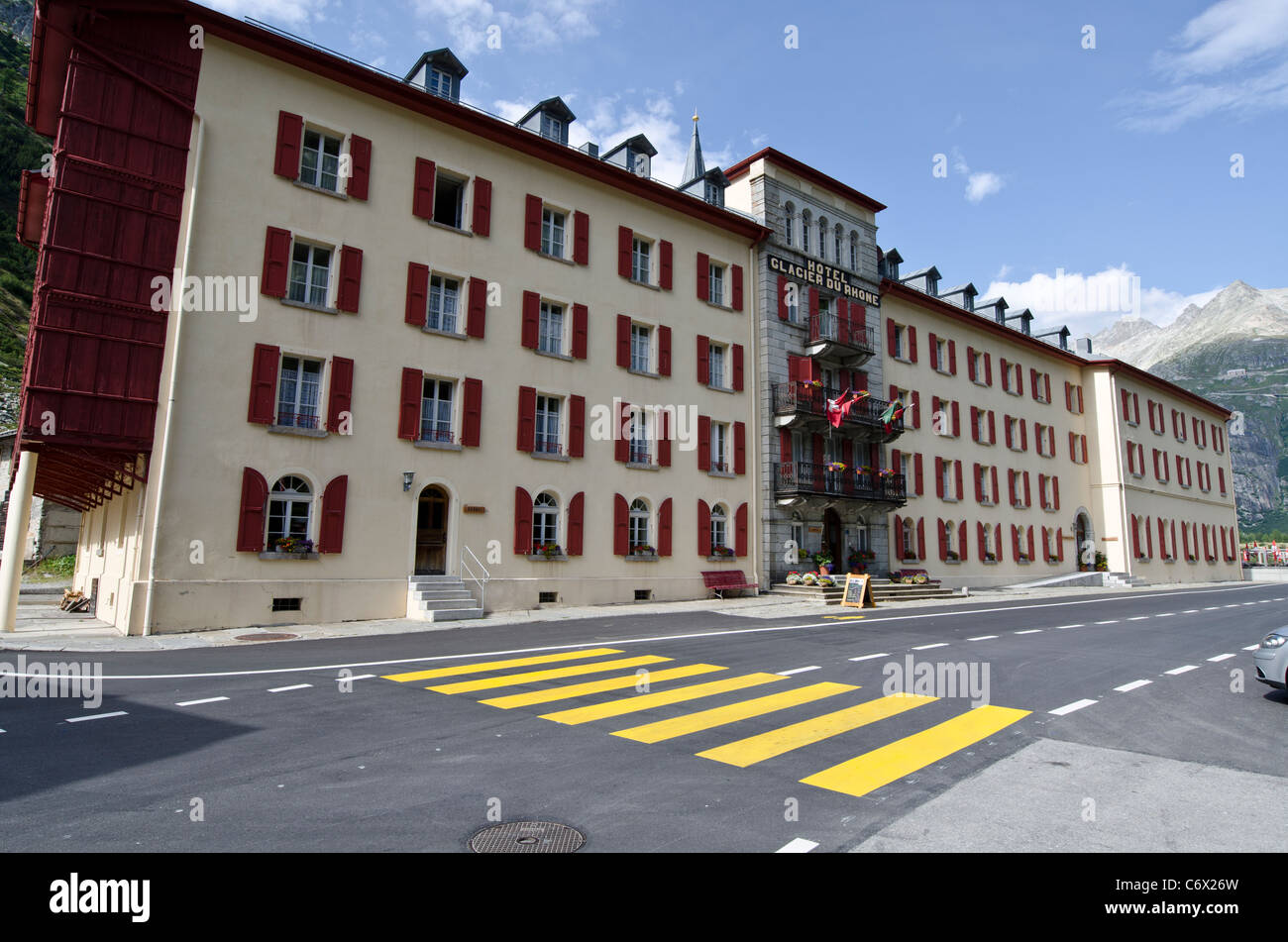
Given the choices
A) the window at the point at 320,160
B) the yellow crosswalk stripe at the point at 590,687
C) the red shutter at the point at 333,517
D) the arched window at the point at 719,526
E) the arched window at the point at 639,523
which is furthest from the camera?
the arched window at the point at 719,526

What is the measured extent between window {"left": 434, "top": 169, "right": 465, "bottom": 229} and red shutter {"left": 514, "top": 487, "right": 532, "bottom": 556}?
7.68 m

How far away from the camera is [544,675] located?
10.2 metres

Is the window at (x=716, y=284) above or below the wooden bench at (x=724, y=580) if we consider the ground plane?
above

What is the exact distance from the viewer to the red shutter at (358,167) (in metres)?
18.8

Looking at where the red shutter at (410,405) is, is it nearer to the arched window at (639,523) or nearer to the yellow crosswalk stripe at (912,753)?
the arched window at (639,523)

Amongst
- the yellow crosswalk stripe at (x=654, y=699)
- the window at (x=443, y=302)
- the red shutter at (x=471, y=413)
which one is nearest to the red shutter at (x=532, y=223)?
the window at (x=443, y=302)

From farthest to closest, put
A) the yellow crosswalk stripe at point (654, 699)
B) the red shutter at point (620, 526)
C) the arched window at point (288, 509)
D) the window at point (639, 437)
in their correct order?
1. the window at point (639, 437)
2. the red shutter at point (620, 526)
3. the arched window at point (288, 509)
4. the yellow crosswalk stripe at point (654, 699)

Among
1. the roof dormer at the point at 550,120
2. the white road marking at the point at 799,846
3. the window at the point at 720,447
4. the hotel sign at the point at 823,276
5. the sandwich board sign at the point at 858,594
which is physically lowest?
the white road marking at the point at 799,846

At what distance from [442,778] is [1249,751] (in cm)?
659

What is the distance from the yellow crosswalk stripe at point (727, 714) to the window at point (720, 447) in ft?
54.9

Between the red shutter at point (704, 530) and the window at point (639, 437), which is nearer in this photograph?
the window at point (639, 437)

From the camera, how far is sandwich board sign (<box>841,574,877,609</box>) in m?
22.9

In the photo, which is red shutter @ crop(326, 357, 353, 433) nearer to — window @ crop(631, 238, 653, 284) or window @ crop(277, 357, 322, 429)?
window @ crop(277, 357, 322, 429)

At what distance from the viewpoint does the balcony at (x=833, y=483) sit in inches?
1058
